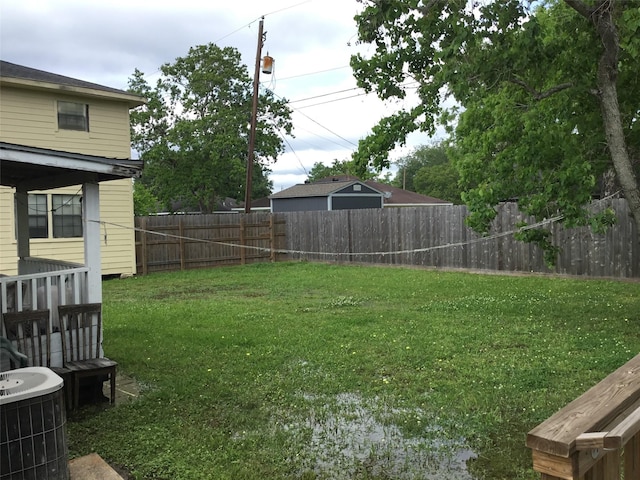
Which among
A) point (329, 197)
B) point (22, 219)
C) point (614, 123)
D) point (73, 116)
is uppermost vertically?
point (73, 116)

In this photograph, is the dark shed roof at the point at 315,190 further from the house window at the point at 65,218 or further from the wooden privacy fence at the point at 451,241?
the house window at the point at 65,218

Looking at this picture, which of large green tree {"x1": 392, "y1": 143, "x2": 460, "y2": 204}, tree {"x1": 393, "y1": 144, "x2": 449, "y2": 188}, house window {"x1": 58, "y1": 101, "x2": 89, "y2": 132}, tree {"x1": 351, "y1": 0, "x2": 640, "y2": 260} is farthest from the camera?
tree {"x1": 393, "y1": 144, "x2": 449, "y2": 188}

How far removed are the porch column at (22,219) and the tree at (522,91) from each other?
4.41 meters

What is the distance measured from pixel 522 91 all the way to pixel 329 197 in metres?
26.4

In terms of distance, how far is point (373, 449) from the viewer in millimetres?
4051

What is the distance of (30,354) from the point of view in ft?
16.0

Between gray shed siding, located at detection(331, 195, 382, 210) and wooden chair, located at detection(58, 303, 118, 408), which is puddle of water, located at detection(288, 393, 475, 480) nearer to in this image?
wooden chair, located at detection(58, 303, 118, 408)

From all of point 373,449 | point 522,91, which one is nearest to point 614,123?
point 522,91

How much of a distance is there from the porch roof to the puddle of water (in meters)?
2.71

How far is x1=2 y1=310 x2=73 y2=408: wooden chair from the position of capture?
478 centimetres

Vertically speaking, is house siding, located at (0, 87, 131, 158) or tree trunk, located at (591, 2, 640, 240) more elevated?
house siding, located at (0, 87, 131, 158)

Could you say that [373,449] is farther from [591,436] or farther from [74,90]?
[74,90]

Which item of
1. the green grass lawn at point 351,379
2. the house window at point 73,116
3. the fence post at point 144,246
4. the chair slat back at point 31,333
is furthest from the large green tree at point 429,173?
the chair slat back at point 31,333

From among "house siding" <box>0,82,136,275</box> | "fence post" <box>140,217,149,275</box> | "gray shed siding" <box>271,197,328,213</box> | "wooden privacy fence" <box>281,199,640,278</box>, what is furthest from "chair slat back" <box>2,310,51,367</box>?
"gray shed siding" <box>271,197,328,213</box>
